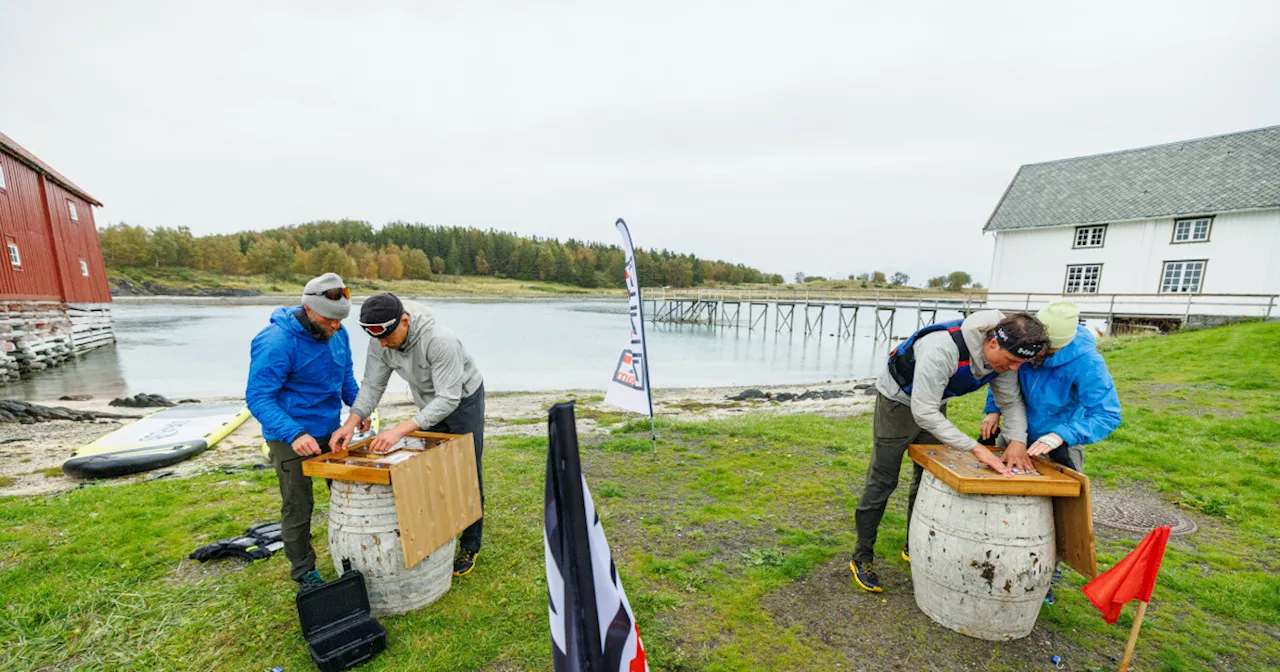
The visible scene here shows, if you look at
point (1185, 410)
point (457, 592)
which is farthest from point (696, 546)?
point (1185, 410)

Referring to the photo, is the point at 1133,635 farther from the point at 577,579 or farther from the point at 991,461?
the point at 577,579

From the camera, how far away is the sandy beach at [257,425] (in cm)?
654

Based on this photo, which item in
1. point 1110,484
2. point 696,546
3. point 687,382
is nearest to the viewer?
point 696,546

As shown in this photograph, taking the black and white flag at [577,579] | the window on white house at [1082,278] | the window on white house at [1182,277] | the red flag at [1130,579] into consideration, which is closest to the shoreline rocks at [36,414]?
the black and white flag at [577,579]

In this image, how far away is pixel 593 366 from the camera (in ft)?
80.8

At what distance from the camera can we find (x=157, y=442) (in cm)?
779

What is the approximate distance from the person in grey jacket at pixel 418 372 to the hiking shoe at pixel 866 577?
2859 millimetres

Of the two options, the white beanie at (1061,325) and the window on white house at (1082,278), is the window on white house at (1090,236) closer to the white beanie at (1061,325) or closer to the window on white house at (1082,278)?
the window on white house at (1082,278)

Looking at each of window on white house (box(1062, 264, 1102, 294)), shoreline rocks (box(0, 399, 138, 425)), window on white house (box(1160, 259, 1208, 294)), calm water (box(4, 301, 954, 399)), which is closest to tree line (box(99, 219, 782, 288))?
calm water (box(4, 301, 954, 399))

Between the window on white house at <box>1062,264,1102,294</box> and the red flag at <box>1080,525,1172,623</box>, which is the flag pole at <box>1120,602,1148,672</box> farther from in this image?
the window on white house at <box>1062,264,1102,294</box>

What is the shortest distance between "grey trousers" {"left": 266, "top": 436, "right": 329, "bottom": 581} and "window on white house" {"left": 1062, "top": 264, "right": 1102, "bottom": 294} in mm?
33229

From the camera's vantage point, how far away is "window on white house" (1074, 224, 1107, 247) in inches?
966

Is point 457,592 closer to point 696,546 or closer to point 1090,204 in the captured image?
point 696,546

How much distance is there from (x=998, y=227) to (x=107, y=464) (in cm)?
3594
